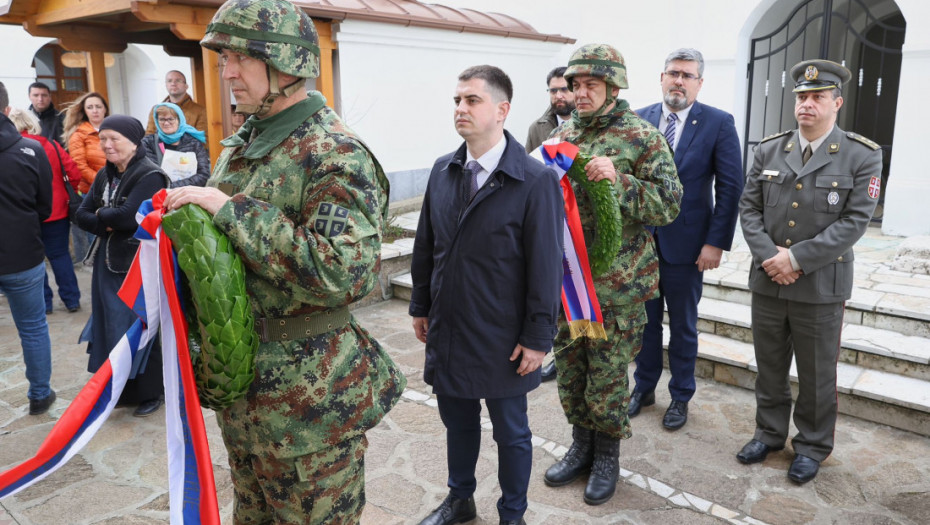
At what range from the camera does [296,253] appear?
5.51ft

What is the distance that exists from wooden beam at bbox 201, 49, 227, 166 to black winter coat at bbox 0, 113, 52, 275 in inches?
106

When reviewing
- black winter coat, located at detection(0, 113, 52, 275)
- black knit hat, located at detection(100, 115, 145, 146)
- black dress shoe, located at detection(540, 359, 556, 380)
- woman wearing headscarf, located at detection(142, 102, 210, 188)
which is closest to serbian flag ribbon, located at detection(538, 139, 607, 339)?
black dress shoe, located at detection(540, 359, 556, 380)

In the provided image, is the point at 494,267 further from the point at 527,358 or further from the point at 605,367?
the point at 605,367

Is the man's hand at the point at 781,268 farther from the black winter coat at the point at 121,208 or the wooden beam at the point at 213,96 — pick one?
the wooden beam at the point at 213,96

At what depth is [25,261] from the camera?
13.0ft

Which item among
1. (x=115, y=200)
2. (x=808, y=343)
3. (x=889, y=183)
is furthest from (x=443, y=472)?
(x=889, y=183)

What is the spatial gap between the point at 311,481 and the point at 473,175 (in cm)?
124

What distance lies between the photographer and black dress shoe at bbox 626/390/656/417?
4.12 metres

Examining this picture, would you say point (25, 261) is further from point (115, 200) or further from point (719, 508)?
point (719, 508)

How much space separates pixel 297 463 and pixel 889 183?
23.9 ft

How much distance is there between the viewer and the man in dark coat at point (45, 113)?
7906 mm

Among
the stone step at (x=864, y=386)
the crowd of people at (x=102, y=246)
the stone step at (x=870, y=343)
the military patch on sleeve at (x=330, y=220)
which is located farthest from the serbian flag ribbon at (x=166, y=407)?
the stone step at (x=870, y=343)

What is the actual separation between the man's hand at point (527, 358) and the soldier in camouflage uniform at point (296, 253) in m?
0.63

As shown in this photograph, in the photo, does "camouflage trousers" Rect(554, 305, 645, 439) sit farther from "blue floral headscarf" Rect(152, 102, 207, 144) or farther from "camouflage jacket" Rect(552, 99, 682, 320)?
"blue floral headscarf" Rect(152, 102, 207, 144)
